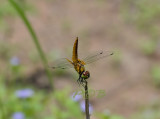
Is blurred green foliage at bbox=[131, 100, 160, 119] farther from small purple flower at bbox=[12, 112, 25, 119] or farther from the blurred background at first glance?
small purple flower at bbox=[12, 112, 25, 119]

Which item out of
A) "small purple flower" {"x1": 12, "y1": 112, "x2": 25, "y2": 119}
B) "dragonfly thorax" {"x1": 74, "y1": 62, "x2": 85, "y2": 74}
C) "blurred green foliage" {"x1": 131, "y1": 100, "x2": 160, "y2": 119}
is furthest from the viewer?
Answer: "blurred green foliage" {"x1": 131, "y1": 100, "x2": 160, "y2": 119}

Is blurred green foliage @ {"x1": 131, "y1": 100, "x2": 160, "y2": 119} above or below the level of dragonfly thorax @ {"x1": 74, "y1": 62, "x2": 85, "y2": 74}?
above

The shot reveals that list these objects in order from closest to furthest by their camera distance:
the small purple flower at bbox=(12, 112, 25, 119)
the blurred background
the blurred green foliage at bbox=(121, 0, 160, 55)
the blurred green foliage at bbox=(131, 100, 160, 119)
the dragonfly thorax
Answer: the dragonfly thorax, the small purple flower at bbox=(12, 112, 25, 119), the blurred green foliage at bbox=(131, 100, 160, 119), the blurred background, the blurred green foliage at bbox=(121, 0, 160, 55)

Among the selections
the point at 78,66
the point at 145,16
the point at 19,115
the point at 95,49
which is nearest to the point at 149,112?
the point at 95,49

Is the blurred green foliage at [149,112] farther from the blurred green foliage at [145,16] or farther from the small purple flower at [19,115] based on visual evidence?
the small purple flower at [19,115]

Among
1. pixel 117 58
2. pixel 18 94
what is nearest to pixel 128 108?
pixel 117 58

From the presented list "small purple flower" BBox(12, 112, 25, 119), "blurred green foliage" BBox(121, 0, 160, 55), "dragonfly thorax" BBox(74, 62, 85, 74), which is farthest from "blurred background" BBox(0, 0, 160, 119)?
"dragonfly thorax" BBox(74, 62, 85, 74)

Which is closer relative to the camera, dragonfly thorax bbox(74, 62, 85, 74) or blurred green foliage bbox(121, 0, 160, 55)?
dragonfly thorax bbox(74, 62, 85, 74)

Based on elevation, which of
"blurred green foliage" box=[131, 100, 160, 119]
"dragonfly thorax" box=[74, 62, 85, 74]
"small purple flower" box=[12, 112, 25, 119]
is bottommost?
"dragonfly thorax" box=[74, 62, 85, 74]

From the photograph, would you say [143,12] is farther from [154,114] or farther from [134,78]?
[154,114]
